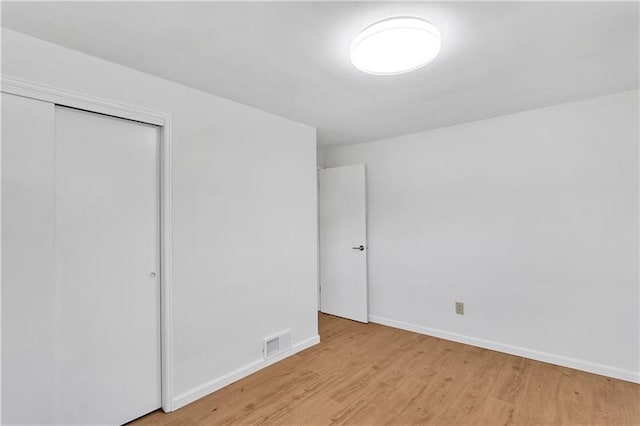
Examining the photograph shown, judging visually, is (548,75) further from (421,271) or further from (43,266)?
(43,266)

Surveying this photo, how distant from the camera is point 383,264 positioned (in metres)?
Result: 3.89

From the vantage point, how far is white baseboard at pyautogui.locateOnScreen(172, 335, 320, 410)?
7.21 ft

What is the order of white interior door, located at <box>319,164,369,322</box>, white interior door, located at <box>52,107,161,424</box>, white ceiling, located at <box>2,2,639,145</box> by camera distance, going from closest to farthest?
white ceiling, located at <box>2,2,639,145</box>, white interior door, located at <box>52,107,161,424</box>, white interior door, located at <box>319,164,369,322</box>

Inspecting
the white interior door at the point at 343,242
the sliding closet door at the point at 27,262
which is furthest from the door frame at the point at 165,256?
the white interior door at the point at 343,242

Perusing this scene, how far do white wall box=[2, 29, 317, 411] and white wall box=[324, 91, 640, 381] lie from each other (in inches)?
49.8

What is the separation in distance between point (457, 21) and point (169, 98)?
1.86 metres

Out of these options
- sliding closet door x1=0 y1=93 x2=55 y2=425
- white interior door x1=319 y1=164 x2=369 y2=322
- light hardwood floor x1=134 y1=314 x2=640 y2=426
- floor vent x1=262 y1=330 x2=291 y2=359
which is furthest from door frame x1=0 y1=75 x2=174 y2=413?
white interior door x1=319 y1=164 x2=369 y2=322

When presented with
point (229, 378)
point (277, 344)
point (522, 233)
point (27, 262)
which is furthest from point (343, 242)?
point (27, 262)

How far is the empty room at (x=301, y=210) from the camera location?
5.28ft

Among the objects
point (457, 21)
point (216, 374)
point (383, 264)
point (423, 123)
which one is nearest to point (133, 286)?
point (216, 374)

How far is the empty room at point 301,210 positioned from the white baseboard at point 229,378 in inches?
0.9

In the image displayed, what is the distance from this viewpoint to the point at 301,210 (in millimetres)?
3180

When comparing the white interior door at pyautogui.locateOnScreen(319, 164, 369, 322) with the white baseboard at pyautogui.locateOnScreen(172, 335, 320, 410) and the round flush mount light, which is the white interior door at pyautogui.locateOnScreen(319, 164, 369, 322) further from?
the round flush mount light

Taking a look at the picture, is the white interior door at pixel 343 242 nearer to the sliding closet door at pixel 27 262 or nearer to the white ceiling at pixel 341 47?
the white ceiling at pixel 341 47
